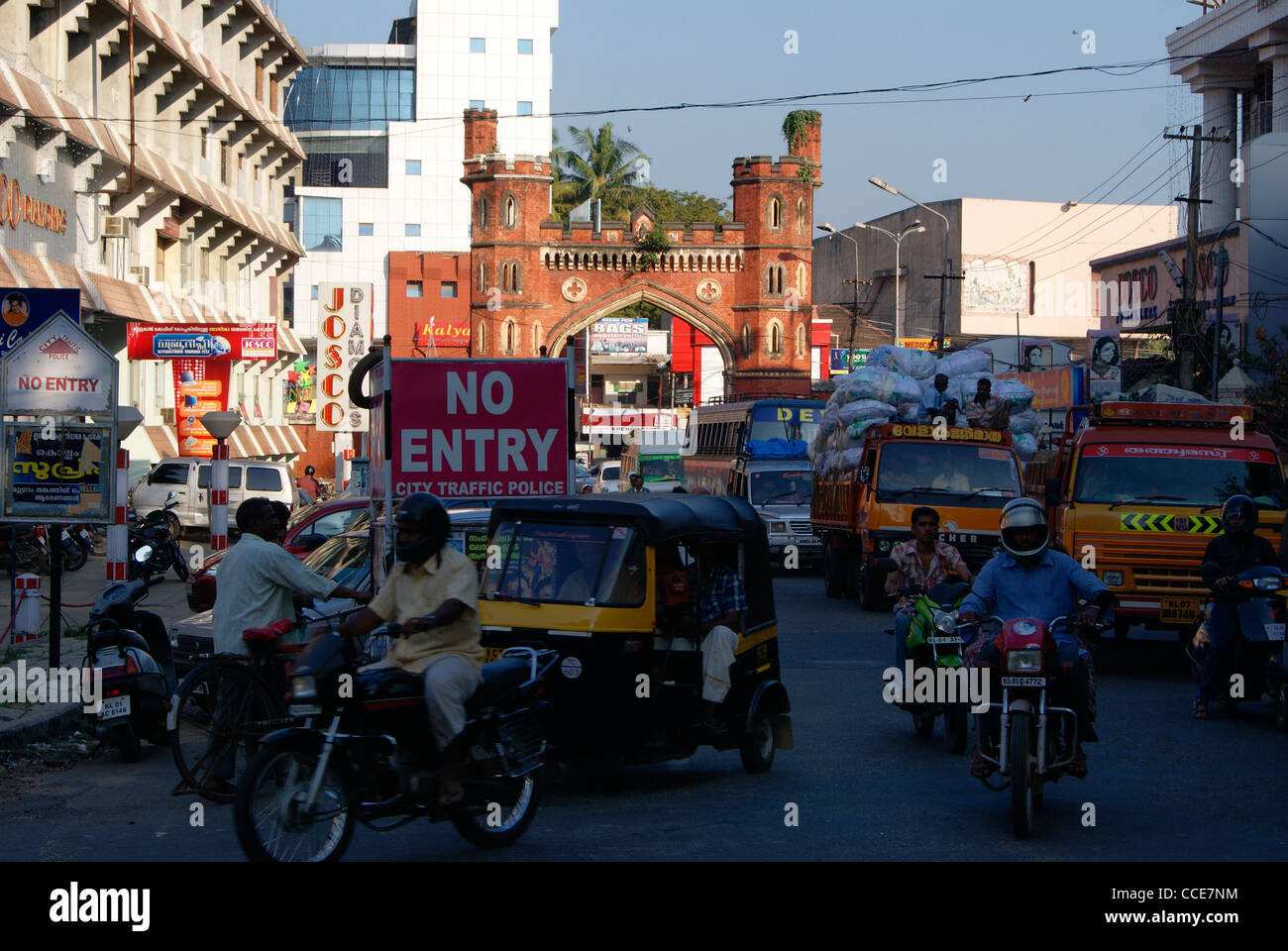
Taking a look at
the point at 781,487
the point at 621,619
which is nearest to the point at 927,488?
the point at 781,487

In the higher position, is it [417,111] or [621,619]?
[417,111]

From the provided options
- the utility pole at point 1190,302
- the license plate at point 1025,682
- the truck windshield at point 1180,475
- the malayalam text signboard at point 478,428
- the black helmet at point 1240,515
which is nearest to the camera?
the license plate at point 1025,682

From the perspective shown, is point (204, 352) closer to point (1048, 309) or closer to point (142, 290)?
point (142, 290)

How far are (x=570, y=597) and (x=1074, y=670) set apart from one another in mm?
2637

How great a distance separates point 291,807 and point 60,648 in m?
8.23

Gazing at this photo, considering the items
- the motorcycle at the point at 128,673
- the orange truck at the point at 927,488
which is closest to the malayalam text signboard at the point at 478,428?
the motorcycle at the point at 128,673

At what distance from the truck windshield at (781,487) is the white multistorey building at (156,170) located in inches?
481

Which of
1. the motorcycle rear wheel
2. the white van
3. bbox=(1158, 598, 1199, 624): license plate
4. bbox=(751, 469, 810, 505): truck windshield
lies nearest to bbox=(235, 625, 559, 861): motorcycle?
the motorcycle rear wheel

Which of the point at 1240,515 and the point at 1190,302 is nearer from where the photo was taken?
the point at 1240,515

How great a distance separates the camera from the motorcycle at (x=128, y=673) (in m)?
9.25

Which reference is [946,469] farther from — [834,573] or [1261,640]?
[1261,640]

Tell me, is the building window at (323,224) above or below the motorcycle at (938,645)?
above

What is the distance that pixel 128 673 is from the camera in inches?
365

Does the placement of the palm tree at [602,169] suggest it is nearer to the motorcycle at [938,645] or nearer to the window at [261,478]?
the window at [261,478]
